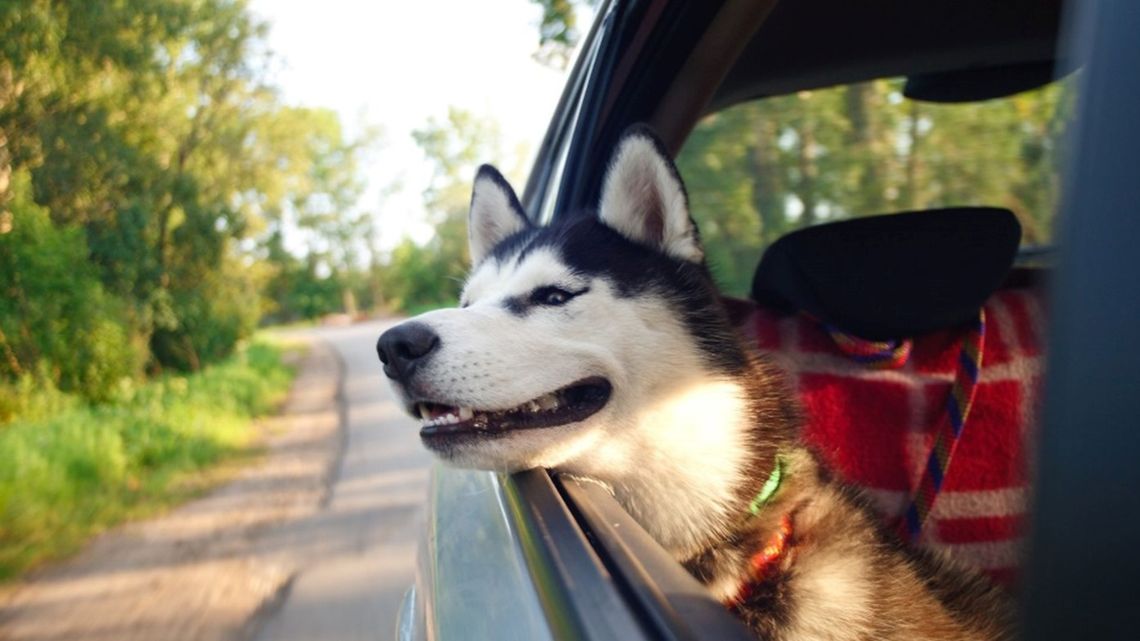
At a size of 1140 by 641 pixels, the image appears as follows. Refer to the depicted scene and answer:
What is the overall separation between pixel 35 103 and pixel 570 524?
725cm

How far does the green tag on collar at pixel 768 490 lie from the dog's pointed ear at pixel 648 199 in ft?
1.84

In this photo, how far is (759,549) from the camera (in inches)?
62.6

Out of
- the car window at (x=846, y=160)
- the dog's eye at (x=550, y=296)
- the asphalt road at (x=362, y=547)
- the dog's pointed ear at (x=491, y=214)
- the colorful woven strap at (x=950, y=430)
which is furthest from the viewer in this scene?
the asphalt road at (x=362, y=547)

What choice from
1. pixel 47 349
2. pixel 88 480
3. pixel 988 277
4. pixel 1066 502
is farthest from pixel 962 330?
pixel 47 349

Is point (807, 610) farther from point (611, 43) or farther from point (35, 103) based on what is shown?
point (35, 103)

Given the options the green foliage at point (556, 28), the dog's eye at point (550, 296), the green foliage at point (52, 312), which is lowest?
the green foliage at point (52, 312)

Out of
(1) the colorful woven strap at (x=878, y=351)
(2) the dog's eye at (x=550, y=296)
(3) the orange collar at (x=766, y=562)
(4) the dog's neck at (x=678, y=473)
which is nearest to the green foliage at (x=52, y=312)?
(2) the dog's eye at (x=550, y=296)

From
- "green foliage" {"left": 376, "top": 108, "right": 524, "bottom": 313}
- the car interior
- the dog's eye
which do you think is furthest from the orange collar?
"green foliage" {"left": 376, "top": 108, "right": 524, "bottom": 313}

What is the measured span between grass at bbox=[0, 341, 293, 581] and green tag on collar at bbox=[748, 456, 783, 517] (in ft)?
16.7

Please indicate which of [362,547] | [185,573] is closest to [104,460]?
[185,573]

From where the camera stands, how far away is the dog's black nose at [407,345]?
1.51 m

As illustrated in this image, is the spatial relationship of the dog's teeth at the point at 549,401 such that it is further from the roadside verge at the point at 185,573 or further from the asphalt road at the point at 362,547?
the roadside verge at the point at 185,573

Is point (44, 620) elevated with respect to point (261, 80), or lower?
lower

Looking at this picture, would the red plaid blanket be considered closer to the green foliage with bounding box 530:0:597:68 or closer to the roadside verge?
the green foliage with bounding box 530:0:597:68
